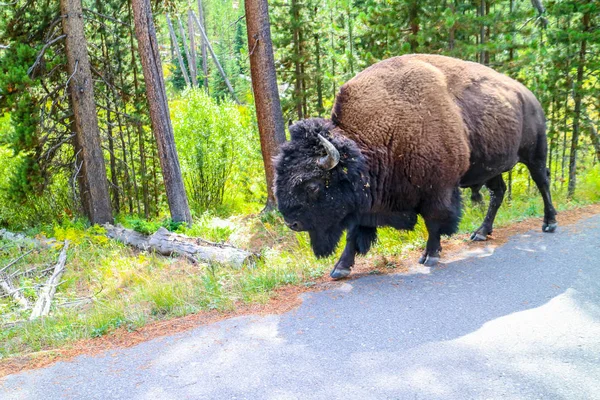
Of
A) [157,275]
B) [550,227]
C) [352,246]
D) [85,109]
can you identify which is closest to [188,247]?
[157,275]

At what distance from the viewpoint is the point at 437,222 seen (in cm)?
587

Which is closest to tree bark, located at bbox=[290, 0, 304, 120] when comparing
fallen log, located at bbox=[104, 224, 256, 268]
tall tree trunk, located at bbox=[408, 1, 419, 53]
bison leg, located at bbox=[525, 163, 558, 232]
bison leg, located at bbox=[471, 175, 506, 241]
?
tall tree trunk, located at bbox=[408, 1, 419, 53]

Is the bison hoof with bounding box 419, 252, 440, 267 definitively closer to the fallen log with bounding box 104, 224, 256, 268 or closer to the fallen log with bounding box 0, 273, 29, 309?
the fallen log with bounding box 104, 224, 256, 268

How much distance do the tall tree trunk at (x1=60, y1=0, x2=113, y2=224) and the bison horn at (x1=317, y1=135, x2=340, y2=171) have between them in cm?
940

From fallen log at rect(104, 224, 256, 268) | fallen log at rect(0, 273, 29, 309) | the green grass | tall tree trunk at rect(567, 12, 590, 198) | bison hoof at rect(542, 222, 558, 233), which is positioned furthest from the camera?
tall tree trunk at rect(567, 12, 590, 198)

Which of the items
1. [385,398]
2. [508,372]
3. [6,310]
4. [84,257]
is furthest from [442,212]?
[84,257]

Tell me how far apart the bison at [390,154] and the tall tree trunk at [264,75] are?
4.82 metres

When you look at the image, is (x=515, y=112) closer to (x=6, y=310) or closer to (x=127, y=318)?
(x=127, y=318)

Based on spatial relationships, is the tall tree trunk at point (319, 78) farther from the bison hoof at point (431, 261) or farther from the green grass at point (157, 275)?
the bison hoof at point (431, 261)

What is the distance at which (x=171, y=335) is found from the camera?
4.36 meters

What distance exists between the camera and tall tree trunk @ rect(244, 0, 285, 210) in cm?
1080

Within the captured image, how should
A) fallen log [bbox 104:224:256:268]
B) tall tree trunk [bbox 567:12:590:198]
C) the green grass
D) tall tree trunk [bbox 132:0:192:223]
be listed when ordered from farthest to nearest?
tall tree trunk [bbox 567:12:590:198] → tall tree trunk [bbox 132:0:192:223] → fallen log [bbox 104:224:256:268] → the green grass

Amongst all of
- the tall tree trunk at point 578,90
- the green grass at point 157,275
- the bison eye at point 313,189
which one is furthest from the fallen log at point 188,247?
the tall tree trunk at point 578,90

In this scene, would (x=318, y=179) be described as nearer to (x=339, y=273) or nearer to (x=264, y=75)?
(x=339, y=273)
